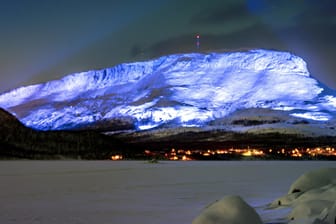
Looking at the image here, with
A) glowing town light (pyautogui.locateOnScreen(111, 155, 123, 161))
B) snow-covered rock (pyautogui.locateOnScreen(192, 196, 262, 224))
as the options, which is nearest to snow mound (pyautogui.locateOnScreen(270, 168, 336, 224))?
snow-covered rock (pyautogui.locateOnScreen(192, 196, 262, 224))

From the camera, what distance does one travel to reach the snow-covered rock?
11.0m

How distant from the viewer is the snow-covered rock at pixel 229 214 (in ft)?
36.2

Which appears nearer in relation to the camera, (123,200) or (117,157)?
(123,200)

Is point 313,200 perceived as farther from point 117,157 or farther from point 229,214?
point 117,157

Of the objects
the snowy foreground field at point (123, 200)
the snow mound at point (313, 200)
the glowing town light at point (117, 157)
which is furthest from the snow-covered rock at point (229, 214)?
the glowing town light at point (117, 157)

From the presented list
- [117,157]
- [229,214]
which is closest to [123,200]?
[229,214]

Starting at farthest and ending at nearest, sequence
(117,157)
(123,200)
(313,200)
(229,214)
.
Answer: (117,157) < (123,200) < (313,200) < (229,214)

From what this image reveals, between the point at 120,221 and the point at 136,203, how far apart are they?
404 cm

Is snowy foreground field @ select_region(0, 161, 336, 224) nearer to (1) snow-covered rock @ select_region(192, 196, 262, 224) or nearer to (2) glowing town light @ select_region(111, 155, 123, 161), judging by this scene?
(1) snow-covered rock @ select_region(192, 196, 262, 224)

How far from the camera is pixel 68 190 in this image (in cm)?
2281

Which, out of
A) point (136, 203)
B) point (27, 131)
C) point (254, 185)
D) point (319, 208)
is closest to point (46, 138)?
point (27, 131)

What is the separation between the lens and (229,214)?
11242mm

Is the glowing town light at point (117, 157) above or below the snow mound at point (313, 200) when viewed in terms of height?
above

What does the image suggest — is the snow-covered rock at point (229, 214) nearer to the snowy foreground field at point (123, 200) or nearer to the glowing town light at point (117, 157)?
the snowy foreground field at point (123, 200)
